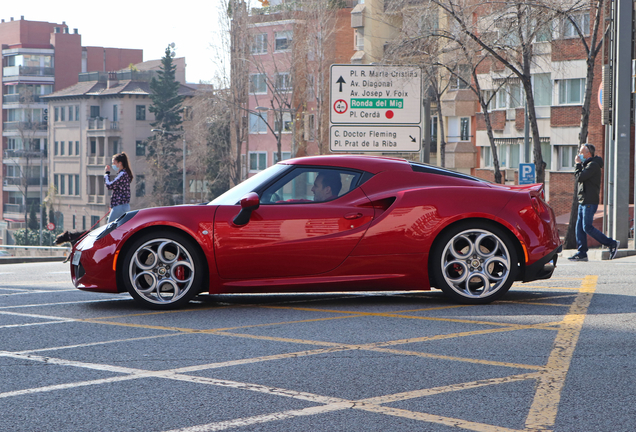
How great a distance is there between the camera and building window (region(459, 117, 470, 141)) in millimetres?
57438

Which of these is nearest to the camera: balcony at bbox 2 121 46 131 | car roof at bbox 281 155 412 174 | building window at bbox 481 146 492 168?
car roof at bbox 281 155 412 174

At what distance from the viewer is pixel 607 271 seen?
1113 cm

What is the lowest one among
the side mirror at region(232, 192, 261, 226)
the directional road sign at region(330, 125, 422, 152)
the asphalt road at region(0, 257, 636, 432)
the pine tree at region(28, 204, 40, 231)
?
the pine tree at region(28, 204, 40, 231)

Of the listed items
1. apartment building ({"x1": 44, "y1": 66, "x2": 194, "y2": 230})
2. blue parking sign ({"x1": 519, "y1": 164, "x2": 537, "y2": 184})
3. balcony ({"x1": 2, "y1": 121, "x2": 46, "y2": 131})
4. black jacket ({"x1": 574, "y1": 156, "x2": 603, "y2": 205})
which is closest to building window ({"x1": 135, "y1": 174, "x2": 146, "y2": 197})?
apartment building ({"x1": 44, "y1": 66, "x2": 194, "y2": 230})

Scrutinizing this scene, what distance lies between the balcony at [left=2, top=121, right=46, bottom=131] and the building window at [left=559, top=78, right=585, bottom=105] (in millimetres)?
64458

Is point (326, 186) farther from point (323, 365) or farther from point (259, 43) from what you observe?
point (259, 43)

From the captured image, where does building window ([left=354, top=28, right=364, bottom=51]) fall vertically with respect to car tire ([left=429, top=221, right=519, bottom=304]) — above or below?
above

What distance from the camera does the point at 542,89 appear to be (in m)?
48.9

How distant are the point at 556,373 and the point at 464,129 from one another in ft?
176

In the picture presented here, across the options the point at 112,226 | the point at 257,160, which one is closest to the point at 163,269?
the point at 112,226

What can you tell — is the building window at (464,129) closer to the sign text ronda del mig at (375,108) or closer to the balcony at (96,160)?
the sign text ronda del mig at (375,108)

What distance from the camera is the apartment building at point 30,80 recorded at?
9881cm

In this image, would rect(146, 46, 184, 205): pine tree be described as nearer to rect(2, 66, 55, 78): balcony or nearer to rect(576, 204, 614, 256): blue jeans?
rect(2, 66, 55, 78): balcony

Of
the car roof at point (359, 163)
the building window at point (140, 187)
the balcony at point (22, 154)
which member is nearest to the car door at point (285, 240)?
the car roof at point (359, 163)
